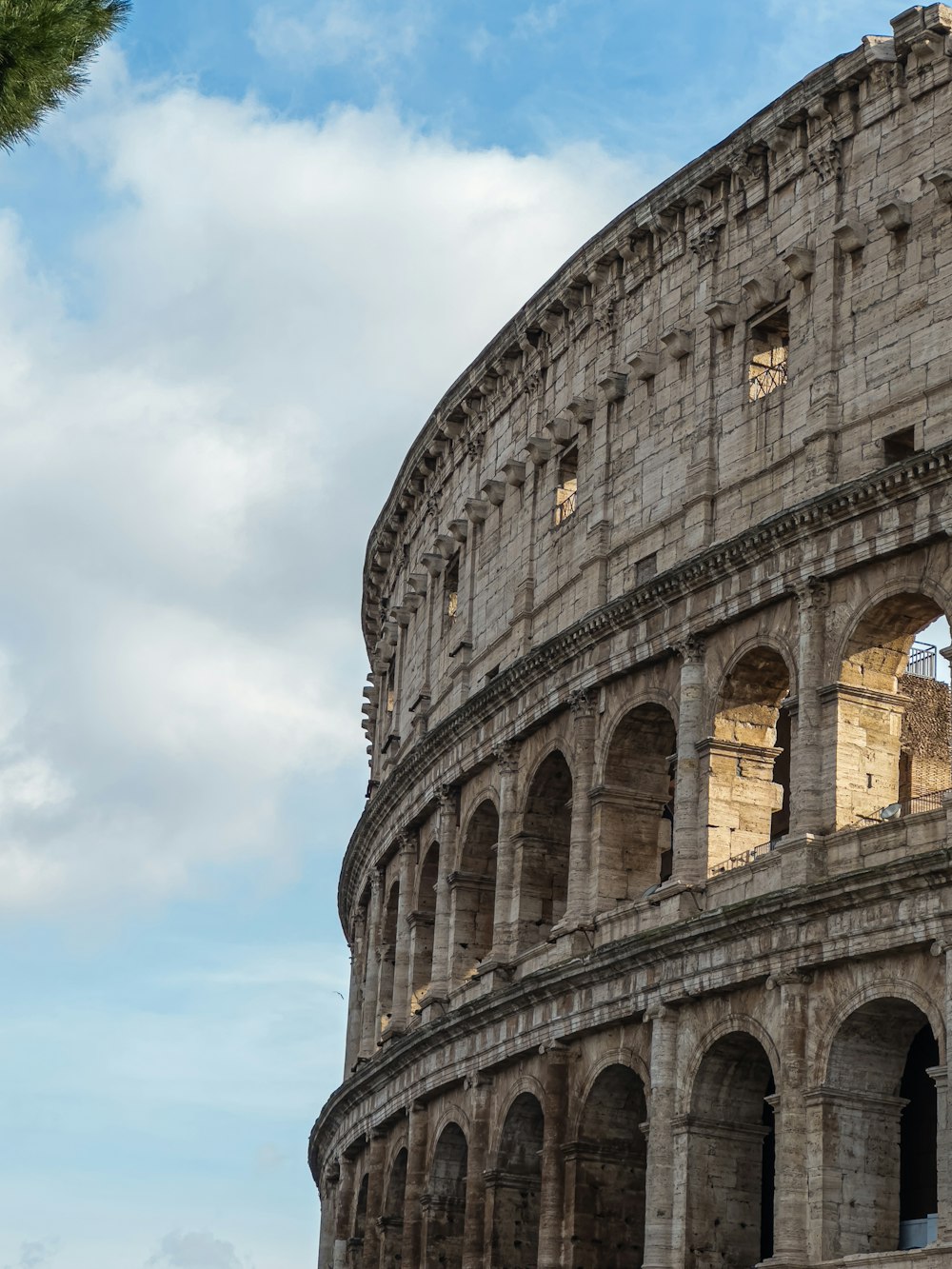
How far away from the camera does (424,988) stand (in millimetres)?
45250

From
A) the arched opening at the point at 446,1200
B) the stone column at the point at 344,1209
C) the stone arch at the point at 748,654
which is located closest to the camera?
the stone arch at the point at 748,654

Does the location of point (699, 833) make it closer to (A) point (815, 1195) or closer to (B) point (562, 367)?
(A) point (815, 1195)

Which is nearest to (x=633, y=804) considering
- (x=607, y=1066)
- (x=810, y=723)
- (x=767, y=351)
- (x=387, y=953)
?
(x=607, y=1066)

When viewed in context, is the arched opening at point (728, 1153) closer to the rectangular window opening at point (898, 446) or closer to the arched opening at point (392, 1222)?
the rectangular window opening at point (898, 446)

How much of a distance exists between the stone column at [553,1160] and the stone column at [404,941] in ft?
26.3

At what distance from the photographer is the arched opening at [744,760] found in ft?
117

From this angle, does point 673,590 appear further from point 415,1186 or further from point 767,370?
point 415,1186

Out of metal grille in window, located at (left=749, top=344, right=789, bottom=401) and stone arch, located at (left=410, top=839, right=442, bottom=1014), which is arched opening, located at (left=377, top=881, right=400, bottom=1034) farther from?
metal grille in window, located at (left=749, top=344, right=789, bottom=401)

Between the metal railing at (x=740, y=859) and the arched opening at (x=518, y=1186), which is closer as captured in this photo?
the metal railing at (x=740, y=859)

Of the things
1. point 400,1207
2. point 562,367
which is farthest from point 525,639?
point 400,1207

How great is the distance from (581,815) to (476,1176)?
5.88 metres

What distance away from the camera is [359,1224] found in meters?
46.8

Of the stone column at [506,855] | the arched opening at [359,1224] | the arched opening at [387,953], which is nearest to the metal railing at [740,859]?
the stone column at [506,855]

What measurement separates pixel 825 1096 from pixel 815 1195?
3.95 ft
